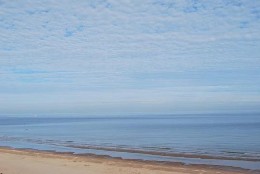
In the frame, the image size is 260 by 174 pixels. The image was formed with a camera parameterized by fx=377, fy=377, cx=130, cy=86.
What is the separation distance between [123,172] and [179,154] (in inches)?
442

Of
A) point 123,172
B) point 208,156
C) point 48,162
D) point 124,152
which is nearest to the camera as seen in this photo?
point 123,172

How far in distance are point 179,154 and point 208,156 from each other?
Result: 266 centimetres

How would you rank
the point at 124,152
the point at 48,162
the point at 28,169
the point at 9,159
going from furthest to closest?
1. the point at 124,152
2. the point at 9,159
3. the point at 48,162
4. the point at 28,169

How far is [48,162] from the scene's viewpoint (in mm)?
25281

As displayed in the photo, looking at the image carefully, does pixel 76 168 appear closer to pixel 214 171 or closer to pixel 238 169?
pixel 214 171

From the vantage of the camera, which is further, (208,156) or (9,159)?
(208,156)

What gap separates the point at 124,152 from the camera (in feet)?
110

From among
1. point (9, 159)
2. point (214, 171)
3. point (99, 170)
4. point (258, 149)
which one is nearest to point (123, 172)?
point (99, 170)

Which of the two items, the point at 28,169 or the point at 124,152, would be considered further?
the point at 124,152

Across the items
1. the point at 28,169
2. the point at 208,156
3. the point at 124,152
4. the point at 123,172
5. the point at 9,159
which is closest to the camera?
the point at 123,172

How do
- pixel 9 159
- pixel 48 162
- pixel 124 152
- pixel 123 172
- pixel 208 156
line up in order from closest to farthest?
pixel 123 172, pixel 48 162, pixel 9 159, pixel 208 156, pixel 124 152

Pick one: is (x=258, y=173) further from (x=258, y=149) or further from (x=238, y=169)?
(x=258, y=149)

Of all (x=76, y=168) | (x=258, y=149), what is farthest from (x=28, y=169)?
(x=258, y=149)

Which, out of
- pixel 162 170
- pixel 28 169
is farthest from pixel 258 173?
pixel 28 169
